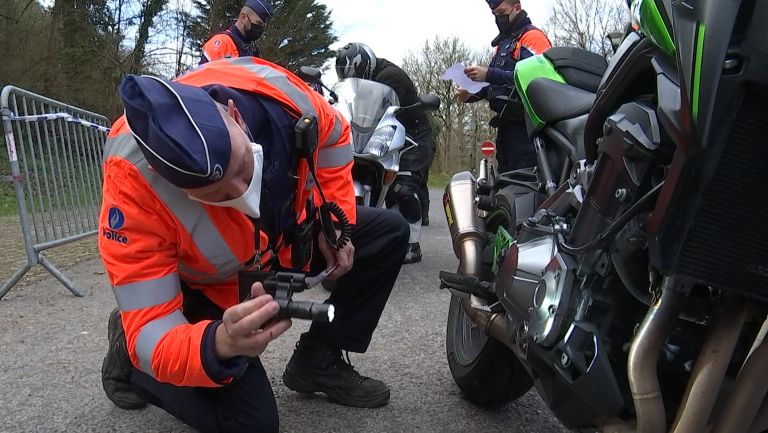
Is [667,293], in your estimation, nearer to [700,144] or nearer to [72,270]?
[700,144]

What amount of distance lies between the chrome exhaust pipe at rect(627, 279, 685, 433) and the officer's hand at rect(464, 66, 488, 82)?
3.14 metres

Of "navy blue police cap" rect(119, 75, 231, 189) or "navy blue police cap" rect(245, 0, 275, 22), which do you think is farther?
"navy blue police cap" rect(245, 0, 275, 22)

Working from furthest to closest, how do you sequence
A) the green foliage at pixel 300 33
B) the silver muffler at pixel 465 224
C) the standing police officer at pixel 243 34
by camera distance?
the green foliage at pixel 300 33 → the standing police officer at pixel 243 34 → the silver muffler at pixel 465 224

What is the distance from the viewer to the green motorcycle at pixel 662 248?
3.57ft

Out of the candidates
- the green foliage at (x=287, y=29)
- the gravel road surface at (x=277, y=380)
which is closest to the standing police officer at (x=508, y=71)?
the gravel road surface at (x=277, y=380)

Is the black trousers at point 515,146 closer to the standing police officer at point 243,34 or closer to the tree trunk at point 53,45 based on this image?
the standing police officer at point 243,34

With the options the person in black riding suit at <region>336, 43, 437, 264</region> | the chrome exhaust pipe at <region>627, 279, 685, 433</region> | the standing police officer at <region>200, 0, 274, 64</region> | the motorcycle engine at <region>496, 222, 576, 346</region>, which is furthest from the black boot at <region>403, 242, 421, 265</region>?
the chrome exhaust pipe at <region>627, 279, 685, 433</region>

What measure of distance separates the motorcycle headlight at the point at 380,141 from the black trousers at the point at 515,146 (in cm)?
71

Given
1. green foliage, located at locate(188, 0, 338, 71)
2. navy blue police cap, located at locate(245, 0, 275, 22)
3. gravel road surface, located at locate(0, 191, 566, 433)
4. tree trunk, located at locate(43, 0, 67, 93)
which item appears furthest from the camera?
green foliage, located at locate(188, 0, 338, 71)

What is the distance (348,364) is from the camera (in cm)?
243

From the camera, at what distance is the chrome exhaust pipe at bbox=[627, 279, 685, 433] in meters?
1.21

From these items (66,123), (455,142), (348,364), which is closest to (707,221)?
(348,364)

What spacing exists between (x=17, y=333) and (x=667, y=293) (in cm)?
306

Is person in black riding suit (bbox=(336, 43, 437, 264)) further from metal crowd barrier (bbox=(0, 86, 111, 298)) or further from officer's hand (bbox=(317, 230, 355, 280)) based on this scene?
officer's hand (bbox=(317, 230, 355, 280))
